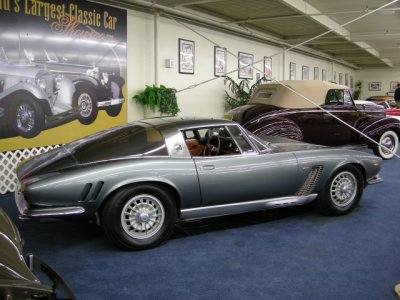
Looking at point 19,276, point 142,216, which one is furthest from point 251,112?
point 19,276

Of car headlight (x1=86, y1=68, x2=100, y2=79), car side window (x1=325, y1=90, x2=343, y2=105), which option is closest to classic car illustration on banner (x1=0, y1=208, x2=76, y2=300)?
car headlight (x1=86, y1=68, x2=100, y2=79)

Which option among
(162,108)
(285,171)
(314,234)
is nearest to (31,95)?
(162,108)

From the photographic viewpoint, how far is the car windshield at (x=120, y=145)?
390cm

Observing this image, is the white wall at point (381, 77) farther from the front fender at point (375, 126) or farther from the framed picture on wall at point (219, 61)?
the front fender at point (375, 126)

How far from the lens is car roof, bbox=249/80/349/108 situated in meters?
8.51

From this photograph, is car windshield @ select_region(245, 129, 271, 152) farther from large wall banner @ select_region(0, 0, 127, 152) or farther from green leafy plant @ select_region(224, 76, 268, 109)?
green leafy plant @ select_region(224, 76, 268, 109)

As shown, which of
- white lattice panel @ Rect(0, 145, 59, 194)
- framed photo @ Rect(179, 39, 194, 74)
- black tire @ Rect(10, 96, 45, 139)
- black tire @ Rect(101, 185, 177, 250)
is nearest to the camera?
black tire @ Rect(101, 185, 177, 250)

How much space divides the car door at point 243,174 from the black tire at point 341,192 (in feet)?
1.53

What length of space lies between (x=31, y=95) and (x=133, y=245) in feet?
12.5

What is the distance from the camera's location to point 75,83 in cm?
730

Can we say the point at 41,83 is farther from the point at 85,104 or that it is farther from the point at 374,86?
the point at 374,86

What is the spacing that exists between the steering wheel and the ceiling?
245cm

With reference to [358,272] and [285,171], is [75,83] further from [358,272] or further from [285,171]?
[358,272]

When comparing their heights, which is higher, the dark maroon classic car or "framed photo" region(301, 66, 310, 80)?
"framed photo" region(301, 66, 310, 80)
